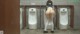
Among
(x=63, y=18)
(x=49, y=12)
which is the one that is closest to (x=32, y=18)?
(x=49, y=12)

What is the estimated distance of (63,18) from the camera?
201 inches

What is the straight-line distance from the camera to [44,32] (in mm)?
4727

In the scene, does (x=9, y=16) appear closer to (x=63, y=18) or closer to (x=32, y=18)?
(x=32, y=18)

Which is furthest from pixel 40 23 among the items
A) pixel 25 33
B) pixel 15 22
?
pixel 15 22

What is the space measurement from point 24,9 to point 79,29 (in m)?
2.10

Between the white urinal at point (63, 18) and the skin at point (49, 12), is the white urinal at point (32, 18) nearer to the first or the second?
the skin at point (49, 12)

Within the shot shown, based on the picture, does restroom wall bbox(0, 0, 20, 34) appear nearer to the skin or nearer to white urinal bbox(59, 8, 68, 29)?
the skin

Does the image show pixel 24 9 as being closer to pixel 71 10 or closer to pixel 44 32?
pixel 44 32

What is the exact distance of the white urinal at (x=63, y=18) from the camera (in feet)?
16.5

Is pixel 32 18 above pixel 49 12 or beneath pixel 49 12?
beneath

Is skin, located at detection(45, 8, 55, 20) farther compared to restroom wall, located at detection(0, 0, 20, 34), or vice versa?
skin, located at detection(45, 8, 55, 20)

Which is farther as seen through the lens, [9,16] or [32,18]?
[32,18]

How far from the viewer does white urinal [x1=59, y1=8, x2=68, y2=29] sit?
5.03 meters

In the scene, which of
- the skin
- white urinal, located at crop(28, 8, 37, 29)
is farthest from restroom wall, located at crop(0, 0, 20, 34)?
white urinal, located at crop(28, 8, 37, 29)
